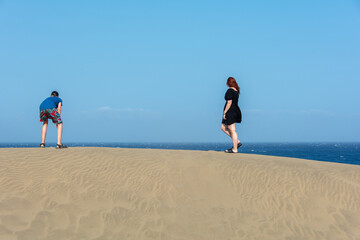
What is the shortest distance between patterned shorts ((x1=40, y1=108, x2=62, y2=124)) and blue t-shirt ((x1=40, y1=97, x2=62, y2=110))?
105 mm

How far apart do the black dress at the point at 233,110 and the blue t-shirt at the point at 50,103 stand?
5.13 metres

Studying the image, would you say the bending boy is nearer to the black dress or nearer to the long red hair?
the black dress

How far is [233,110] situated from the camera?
1015cm

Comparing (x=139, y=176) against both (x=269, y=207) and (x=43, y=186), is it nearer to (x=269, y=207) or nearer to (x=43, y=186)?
(x=43, y=186)

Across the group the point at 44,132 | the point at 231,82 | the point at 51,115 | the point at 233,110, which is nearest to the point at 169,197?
the point at 233,110

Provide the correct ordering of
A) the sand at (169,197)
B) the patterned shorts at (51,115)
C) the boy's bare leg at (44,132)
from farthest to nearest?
1. the boy's bare leg at (44,132)
2. the patterned shorts at (51,115)
3. the sand at (169,197)

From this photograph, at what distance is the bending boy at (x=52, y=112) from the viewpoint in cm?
1046

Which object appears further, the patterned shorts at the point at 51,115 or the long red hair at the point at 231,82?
the patterned shorts at the point at 51,115

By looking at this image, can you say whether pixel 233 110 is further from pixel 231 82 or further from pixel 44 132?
pixel 44 132

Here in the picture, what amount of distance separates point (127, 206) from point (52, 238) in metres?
1.60

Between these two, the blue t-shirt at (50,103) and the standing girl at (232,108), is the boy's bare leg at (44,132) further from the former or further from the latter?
the standing girl at (232,108)

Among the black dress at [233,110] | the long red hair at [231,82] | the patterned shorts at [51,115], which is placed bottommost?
the patterned shorts at [51,115]

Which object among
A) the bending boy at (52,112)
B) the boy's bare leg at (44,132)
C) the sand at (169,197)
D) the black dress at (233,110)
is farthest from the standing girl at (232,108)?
the boy's bare leg at (44,132)

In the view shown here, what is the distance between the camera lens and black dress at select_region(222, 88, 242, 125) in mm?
10109
